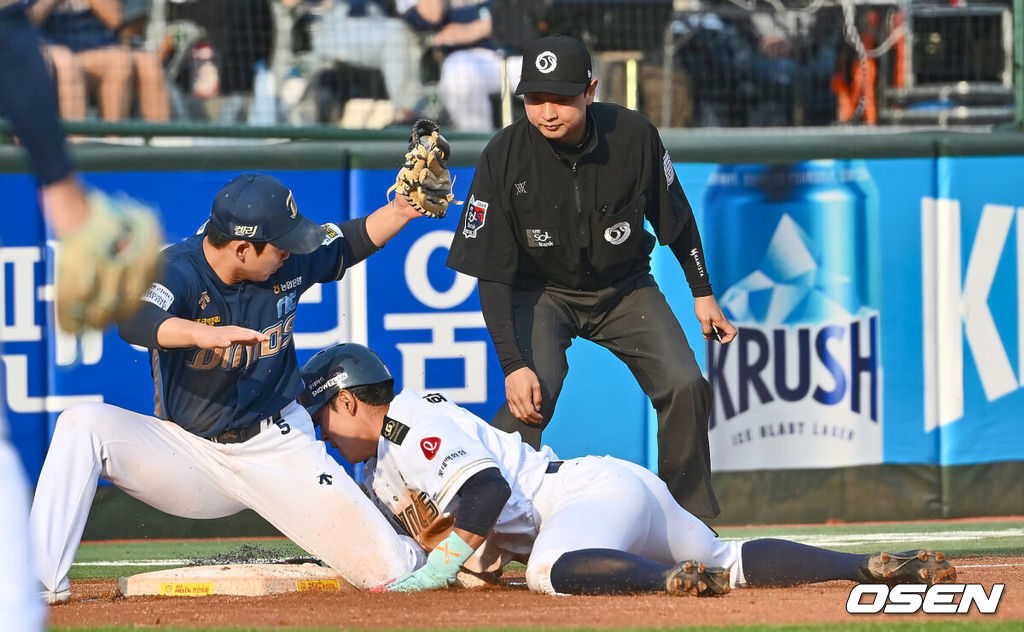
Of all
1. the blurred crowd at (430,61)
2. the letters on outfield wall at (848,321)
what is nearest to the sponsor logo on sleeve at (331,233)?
the letters on outfield wall at (848,321)

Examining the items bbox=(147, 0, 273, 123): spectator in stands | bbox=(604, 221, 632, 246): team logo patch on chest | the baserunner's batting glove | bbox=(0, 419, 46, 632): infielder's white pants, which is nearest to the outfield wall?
bbox=(604, 221, 632, 246): team logo patch on chest

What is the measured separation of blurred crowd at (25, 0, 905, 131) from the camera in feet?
28.4

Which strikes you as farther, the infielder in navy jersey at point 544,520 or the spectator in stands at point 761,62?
the spectator in stands at point 761,62

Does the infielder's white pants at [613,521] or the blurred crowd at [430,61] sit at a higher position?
the blurred crowd at [430,61]

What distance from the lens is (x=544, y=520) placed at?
4.56m

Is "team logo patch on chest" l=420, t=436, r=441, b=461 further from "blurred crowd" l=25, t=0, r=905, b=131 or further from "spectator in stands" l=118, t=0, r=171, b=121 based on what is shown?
"spectator in stands" l=118, t=0, r=171, b=121

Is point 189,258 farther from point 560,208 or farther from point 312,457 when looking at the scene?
point 560,208

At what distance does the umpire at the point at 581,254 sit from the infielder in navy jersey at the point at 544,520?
0.62 meters

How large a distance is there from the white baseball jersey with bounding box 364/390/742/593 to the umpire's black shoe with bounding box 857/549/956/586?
493 millimetres

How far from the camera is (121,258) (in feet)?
9.33

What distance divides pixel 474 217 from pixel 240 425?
50.2 inches

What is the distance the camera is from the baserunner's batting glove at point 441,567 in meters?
4.27

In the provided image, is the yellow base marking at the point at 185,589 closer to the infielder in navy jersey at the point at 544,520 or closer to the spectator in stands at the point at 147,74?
the infielder in navy jersey at the point at 544,520

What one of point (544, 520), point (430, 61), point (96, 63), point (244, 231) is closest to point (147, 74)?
point (96, 63)
